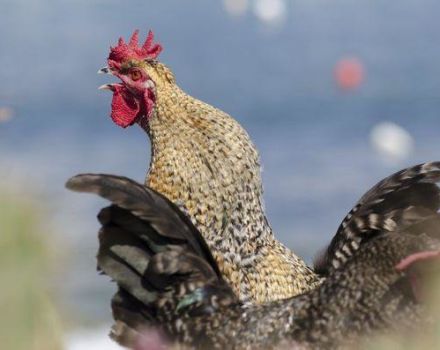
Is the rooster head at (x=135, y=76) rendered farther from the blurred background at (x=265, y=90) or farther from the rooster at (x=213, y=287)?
the rooster at (x=213, y=287)

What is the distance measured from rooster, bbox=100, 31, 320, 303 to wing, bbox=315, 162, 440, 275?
1.07 feet

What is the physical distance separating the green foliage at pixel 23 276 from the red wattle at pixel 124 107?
125 inches

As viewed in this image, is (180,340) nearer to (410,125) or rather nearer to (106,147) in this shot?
(106,147)

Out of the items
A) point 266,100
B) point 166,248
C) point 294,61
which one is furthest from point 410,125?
point 166,248

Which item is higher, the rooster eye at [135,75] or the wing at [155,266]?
the rooster eye at [135,75]

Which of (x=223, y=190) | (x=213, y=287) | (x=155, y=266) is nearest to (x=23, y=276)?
(x=155, y=266)

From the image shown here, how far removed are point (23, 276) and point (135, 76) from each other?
338cm

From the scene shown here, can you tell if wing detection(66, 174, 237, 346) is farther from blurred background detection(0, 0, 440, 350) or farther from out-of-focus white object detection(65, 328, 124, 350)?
out-of-focus white object detection(65, 328, 124, 350)

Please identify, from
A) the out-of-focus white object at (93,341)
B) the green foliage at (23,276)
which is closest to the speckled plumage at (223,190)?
the out-of-focus white object at (93,341)

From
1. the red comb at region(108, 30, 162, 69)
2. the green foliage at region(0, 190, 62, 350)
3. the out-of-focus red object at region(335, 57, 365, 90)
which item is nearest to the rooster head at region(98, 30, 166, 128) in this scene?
the red comb at region(108, 30, 162, 69)

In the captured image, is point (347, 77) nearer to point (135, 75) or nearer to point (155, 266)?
point (135, 75)

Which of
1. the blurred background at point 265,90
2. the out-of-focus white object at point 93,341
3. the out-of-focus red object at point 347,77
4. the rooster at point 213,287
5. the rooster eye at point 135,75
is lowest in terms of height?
the out-of-focus white object at point 93,341

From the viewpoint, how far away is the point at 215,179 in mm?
6645

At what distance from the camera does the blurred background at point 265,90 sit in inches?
559
